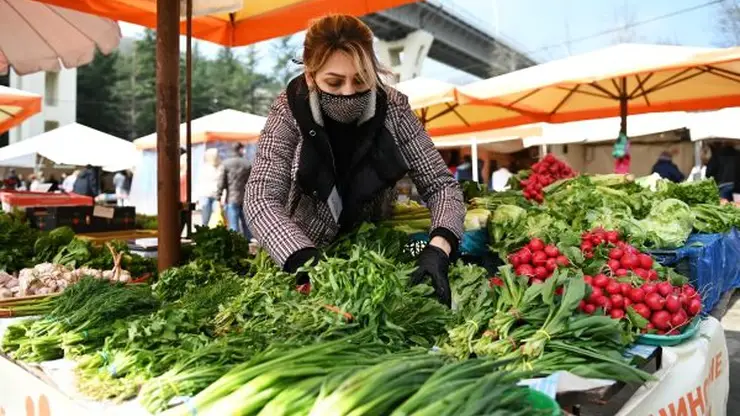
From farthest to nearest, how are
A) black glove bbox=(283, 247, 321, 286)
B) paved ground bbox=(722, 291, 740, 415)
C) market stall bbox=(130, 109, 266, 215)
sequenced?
1. market stall bbox=(130, 109, 266, 215)
2. paved ground bbox=(722, 291, 740, 415)
3. black glove bbox=(283, 247, 321, 286)

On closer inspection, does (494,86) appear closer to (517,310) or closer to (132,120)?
(517,310)

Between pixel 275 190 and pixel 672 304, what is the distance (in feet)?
6.10

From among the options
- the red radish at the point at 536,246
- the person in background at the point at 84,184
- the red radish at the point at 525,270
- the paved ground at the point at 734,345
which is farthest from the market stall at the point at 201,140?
the red radish at the point at 525,270

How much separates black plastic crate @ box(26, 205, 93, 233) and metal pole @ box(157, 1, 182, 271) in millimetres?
2753

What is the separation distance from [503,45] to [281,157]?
37.5 metres

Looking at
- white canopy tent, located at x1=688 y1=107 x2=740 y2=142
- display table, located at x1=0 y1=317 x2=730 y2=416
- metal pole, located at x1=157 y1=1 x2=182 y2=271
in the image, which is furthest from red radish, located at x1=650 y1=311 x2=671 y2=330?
white canopy tent, located at x1=688 y1=107 x2=740 y2=142

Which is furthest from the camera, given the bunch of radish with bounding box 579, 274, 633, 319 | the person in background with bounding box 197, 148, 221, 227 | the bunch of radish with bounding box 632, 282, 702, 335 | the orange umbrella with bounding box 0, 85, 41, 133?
the person in background with bounding box 197, 148, 221, 227

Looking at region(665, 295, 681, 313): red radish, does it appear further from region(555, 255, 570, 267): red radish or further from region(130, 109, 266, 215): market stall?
region(130, 109, 266, 215): market stall

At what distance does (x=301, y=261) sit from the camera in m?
2.39

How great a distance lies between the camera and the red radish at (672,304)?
2.65m

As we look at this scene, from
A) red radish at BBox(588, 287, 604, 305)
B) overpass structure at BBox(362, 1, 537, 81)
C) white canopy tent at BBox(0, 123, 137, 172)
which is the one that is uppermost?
overpass structure at BBox(362, 1, 537, 81)

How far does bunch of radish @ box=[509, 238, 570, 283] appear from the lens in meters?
3.04

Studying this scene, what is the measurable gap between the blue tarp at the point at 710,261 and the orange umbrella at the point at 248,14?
2581mm

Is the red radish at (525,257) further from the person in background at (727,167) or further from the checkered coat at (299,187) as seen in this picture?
the person in background at (727,167)
